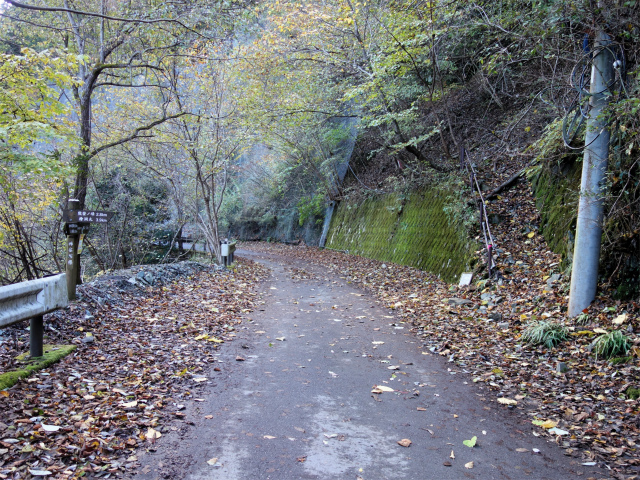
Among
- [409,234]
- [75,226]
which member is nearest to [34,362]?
[75,226]

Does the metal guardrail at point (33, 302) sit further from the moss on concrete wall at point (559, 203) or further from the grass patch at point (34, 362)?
the moss on concrete wall at point (559, 203)

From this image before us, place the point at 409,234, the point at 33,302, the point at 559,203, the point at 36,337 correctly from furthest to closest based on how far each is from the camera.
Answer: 1. the point at 409,234
2. the point at 559,203
3. the point at 36,337
4. the point at 33,302

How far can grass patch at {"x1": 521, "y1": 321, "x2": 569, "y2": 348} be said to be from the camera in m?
5.57

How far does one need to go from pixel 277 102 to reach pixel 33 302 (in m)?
13.7

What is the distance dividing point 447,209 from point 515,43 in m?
5.06

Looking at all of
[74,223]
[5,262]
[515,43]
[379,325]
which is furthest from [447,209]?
[5,262]

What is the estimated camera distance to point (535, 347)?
18.6ft

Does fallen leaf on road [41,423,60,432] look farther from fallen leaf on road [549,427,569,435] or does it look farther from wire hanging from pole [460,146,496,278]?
wire hanging from pole [460,146,496,278]

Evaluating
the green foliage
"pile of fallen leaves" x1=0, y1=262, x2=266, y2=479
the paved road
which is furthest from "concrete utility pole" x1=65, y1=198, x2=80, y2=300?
the green foliage

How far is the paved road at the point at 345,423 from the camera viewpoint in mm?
3045

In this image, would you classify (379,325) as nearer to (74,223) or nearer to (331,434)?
(331,434)

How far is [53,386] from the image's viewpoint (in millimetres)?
3994

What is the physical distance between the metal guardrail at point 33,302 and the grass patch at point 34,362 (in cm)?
10

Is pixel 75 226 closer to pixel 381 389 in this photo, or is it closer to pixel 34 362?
pixel 34 362
